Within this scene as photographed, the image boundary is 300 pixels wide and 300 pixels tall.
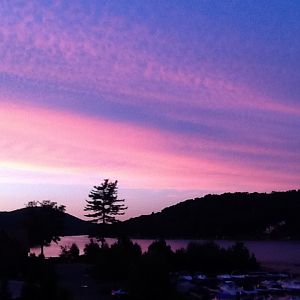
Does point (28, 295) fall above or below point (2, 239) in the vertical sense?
below

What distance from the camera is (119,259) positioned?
39.1 meters

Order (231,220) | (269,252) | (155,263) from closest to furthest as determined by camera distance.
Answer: (155,263) → (269,252) → (231,220)

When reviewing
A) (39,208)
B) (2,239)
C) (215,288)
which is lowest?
(215,288)

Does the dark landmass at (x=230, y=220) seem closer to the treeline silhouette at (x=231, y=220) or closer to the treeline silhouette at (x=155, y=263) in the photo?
the treeline silhouette at (x=231, y=220)

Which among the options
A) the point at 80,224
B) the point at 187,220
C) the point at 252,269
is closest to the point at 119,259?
the point at 252,269

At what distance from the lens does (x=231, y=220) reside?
11950cm

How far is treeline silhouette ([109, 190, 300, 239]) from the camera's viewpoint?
4459 inches

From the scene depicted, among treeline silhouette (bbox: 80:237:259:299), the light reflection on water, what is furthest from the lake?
treeline silhouette (bbox: 80:237:259:299)

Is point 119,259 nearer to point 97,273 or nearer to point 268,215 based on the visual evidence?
point 97,273

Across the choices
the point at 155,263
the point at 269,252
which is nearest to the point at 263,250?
the point at 269,252

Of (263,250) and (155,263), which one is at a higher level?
(263,250)

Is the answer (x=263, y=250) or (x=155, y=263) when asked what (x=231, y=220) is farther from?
(x=155, y=263)

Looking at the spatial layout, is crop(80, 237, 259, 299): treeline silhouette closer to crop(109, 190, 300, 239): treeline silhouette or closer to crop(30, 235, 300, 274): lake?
crop(30, 235, 300, 274): lake

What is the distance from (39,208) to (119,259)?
2344 centimetres
